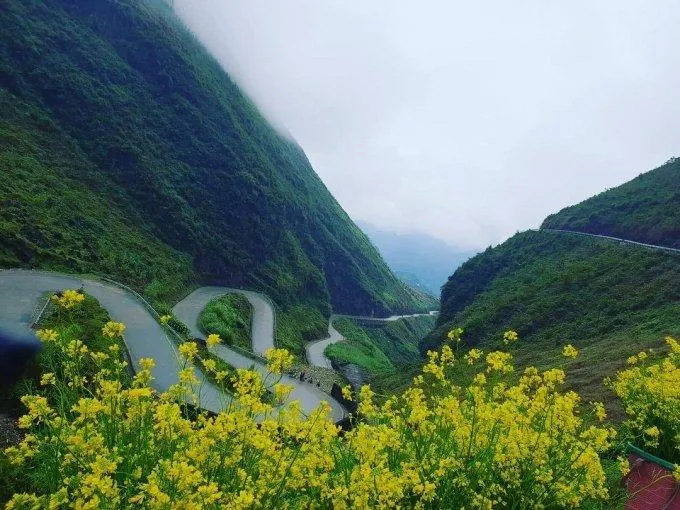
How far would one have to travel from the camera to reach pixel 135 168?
235 ft

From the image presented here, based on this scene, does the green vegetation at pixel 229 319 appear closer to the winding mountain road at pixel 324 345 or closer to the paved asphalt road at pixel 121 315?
the winding mountain road at pixel 324 345

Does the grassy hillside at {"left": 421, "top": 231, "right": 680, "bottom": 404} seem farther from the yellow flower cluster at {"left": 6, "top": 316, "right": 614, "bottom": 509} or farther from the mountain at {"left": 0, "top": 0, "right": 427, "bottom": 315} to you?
the mountain at {"left": 0, "top": 0, "right": 427, "bottom": 315}

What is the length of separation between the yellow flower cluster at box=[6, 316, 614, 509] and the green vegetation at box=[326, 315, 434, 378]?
2304 inches

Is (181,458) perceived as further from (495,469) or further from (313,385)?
(313,385)

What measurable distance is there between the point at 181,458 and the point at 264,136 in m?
132

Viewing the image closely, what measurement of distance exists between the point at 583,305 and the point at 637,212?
3002 cm

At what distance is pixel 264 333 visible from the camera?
61.6 metres

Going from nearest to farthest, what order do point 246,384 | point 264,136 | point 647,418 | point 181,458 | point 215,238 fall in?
point 181,458
point 246,384
point 647,418
point 215,238
point 264,136

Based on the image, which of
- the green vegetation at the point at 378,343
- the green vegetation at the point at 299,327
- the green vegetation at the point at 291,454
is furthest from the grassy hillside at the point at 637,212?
the green vegetation at the point at 291,454

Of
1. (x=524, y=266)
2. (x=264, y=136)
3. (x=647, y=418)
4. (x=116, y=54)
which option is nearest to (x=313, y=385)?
(x=647, y=418)

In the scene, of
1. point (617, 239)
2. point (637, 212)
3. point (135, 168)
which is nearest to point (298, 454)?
point (617, 239)

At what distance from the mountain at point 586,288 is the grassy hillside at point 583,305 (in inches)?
4.0

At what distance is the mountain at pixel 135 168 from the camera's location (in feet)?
159

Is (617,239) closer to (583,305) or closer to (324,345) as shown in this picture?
(583,305)
